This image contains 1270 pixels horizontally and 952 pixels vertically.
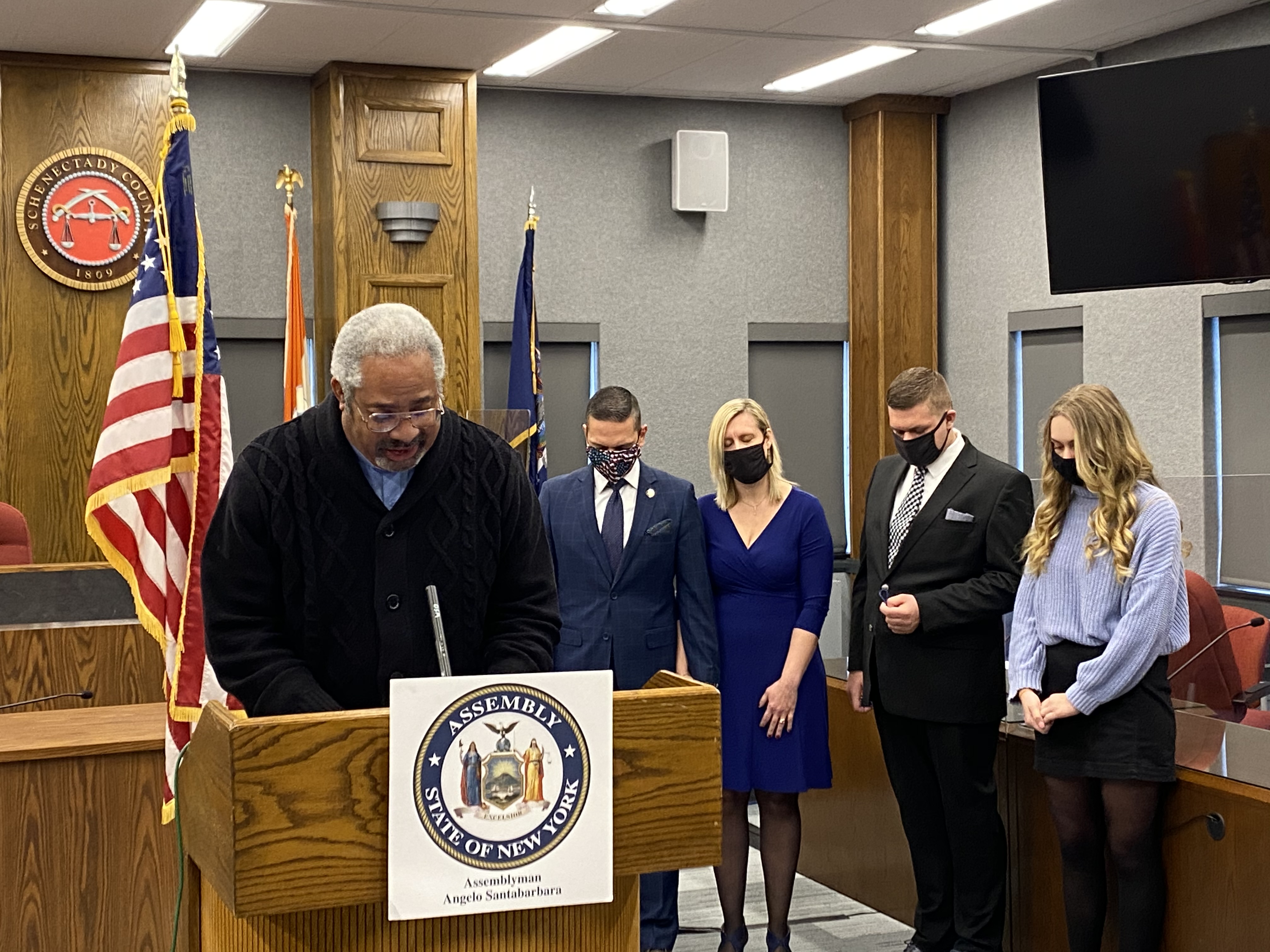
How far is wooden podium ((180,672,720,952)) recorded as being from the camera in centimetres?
164

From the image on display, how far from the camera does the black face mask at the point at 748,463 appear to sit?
3.84 metres

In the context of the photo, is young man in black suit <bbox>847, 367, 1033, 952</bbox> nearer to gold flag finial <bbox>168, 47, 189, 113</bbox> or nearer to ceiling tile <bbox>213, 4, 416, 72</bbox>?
gold flag finial <bbox>168, 47, 189, 113</bbox>

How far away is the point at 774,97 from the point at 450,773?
22.0ft

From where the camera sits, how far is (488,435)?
217 centimetres

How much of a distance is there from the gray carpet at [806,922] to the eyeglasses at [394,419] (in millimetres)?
2347

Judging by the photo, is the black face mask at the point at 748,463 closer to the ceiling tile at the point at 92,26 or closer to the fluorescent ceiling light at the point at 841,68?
the ceiling tile at the point at 92,26

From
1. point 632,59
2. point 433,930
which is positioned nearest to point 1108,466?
point 433,930

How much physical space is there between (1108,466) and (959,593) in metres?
0.51

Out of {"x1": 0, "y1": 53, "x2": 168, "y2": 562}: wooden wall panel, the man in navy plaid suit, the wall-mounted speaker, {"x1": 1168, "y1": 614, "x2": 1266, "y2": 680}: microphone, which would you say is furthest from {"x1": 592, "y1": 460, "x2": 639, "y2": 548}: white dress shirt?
the wall-mounted speaker

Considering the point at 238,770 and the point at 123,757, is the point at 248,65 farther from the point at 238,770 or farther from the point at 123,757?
the point at 238,770

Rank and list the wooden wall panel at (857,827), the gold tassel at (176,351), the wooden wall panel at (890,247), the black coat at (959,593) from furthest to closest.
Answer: the wooden wall panel at (890,247), the wooden wall panel at (857,827), the black coat at (959,593), the gold tassel at (176,351)

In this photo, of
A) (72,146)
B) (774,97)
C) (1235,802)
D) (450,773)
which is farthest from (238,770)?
(774,97)

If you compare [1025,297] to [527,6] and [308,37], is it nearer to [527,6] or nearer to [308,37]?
[527,6]

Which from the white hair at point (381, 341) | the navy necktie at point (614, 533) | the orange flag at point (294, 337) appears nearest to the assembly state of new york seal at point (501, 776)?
the white hair at point (381, 341)
